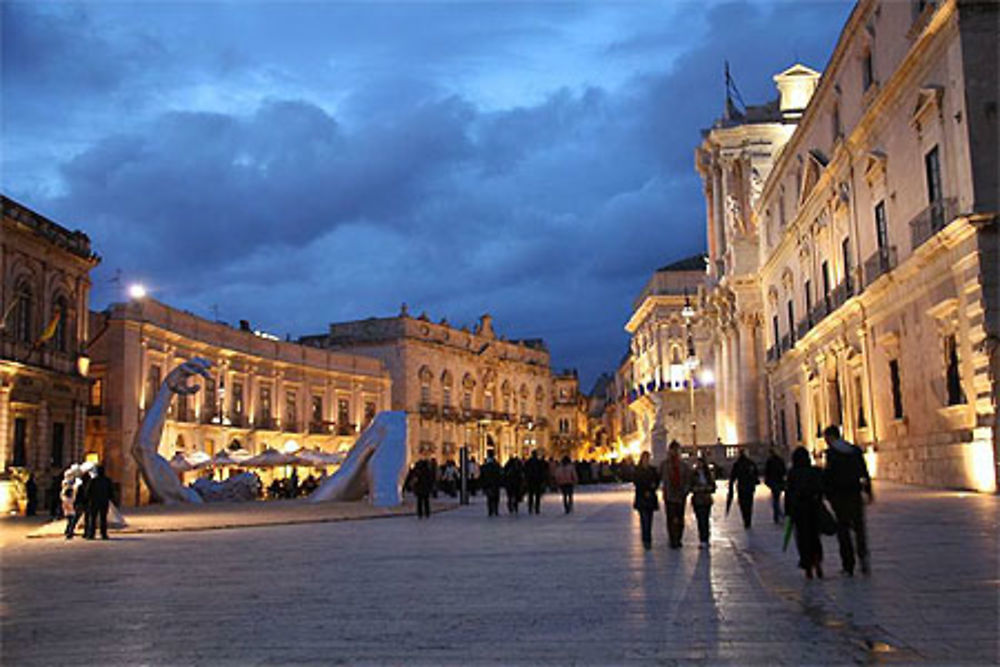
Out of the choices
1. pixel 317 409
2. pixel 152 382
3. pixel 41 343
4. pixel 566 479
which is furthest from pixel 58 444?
pixel 317 409

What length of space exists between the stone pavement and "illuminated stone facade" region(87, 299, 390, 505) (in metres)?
28.3

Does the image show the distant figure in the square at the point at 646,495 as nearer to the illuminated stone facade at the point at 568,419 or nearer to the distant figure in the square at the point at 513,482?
the distant figure in the square at the point at 513,482

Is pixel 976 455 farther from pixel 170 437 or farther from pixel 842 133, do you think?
pixel 170 437

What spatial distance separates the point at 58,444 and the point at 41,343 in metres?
4.13

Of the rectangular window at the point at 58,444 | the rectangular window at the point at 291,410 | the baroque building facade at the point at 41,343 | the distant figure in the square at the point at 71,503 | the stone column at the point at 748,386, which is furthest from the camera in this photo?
the rectangular window at the point at 291,410

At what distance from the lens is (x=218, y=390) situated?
49188mm

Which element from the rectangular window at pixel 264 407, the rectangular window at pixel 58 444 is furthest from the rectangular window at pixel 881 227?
the rectangular window at pixel 264 407

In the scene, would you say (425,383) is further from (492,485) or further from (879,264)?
(492,485)

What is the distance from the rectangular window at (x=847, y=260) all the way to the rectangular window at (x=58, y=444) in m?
26.7

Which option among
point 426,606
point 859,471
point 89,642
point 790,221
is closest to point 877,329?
point 790,221

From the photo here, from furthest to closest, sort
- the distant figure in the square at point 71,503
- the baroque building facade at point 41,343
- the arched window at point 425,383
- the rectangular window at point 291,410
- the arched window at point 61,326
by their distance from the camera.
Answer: the arched window at point 425,383 → the rectangular window at point 291,410 → the arched window at point 61,326 → the baroque building facade at point 41,343 → the distant figure in the square at point 71,503

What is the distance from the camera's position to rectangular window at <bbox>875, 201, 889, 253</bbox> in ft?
89.8

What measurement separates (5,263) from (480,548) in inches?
957

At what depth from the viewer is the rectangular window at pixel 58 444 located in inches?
1385
